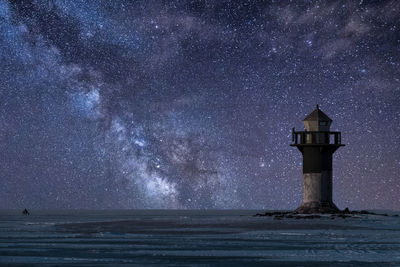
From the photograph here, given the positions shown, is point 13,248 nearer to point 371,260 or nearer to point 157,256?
point 157,256

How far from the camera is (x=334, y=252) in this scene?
77.2ft

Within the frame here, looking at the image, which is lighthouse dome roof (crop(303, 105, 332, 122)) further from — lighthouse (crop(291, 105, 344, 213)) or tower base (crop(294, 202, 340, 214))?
tower base (crop(294, 202, 340, 214))

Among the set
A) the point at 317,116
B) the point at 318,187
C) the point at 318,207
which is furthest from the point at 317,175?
the point at 317,116

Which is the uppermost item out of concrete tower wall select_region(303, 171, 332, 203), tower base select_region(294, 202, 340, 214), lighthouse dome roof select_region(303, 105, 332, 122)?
lighthouse dome roof select_region(303, 105, 332, 122)

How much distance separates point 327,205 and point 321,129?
21.7 feet

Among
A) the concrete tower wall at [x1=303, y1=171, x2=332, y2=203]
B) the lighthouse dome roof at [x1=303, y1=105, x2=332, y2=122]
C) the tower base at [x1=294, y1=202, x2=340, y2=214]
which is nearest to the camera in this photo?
the tower base at [x1=294, y1=202, x2=340, y2=214]

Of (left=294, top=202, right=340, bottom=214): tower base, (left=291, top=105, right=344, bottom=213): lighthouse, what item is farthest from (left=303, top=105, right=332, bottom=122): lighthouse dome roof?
(left=294, top=202, right=340, bottom=214): tower base

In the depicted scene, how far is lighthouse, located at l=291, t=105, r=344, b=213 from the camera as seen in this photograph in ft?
185

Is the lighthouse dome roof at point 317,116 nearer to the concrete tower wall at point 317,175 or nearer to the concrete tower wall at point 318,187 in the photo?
the concrete tower wall at point 317,175

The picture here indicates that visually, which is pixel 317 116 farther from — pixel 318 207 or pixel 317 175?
pixel 318 207

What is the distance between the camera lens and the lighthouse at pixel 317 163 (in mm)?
56531

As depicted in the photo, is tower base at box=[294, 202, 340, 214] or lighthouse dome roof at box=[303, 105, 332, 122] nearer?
tower base at box=[294, 202, 340, 214]

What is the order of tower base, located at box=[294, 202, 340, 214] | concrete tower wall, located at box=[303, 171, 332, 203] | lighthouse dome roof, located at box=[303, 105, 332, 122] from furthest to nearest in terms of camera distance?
1. lighthouse dome roof, located at box=[303, 105, 332, 122]
2. concrete tower wall, located at box=[303, 171, 332, 203]
3. tower base, located at box=[294, 202, 340, 214]

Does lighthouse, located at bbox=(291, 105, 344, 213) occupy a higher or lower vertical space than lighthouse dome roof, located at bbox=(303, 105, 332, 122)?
lower
